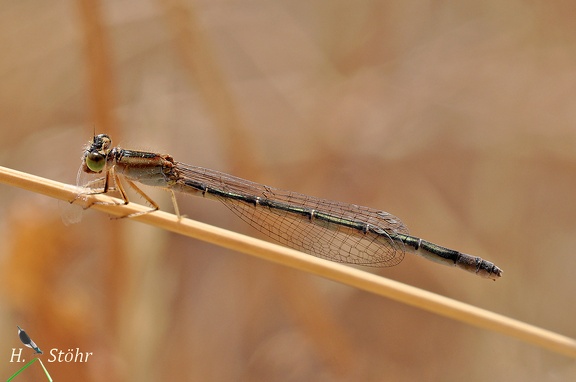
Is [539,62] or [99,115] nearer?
[99,115]

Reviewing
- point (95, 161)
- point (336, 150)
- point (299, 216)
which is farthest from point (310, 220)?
point (95, 161)

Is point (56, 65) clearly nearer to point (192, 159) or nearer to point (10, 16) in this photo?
point (10, 16)

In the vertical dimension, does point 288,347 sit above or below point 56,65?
below

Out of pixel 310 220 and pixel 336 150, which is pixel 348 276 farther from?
pixel 336 150

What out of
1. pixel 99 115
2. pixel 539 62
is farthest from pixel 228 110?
pixel 539 62

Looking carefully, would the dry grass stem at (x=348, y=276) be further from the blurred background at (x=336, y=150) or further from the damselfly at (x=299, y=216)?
the blurred background at (x=336, y=150)

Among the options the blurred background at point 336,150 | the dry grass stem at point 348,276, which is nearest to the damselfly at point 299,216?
the blurred background at point 336,150

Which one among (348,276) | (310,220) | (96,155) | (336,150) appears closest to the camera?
(348,276)
